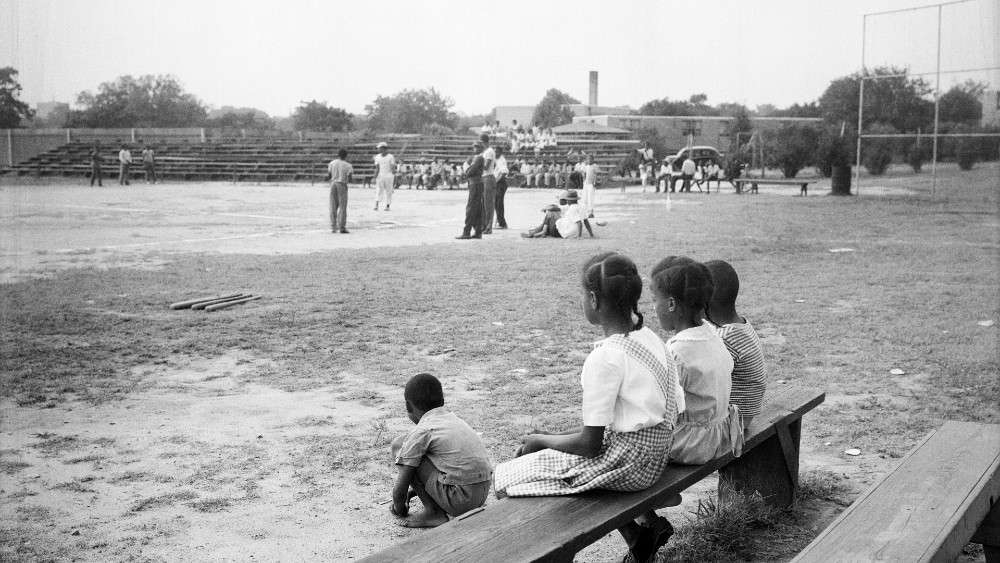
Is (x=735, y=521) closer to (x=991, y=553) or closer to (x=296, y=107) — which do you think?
(x=991, y=553)

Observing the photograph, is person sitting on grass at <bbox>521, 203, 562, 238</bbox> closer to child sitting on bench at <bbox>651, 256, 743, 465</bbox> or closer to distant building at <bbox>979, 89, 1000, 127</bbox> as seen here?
distant building at <bbox>979, 89, 1000, 127</bbox>

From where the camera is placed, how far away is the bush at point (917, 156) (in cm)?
3064

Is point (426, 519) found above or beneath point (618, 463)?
beneath

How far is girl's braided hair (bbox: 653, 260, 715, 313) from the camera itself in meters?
3.76

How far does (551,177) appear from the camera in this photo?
41.6 meters

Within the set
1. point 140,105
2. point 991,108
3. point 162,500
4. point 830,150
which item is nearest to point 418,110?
point 140,105

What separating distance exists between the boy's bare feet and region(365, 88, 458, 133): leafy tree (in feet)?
288

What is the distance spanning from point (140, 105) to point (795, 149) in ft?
202

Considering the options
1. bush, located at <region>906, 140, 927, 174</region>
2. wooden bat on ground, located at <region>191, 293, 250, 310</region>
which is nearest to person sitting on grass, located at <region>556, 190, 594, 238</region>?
wooden bat on ground, located at <region>191, 293, 250, 310</region>

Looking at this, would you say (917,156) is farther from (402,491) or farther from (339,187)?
(402,491)

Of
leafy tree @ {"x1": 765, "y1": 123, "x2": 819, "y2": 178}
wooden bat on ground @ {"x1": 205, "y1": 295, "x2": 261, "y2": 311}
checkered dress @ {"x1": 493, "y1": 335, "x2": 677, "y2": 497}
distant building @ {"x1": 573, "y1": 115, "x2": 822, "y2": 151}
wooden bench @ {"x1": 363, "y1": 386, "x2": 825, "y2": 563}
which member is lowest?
wooden bat on ground @ {"x1": 205, "y1": 295, "x2": 261, "y2": 311}

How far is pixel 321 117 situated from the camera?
8106 centimetres

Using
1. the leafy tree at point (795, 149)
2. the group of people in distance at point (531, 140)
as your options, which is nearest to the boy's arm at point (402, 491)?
the leafy tree at point (795, 149)

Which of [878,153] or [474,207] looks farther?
[878,153]
